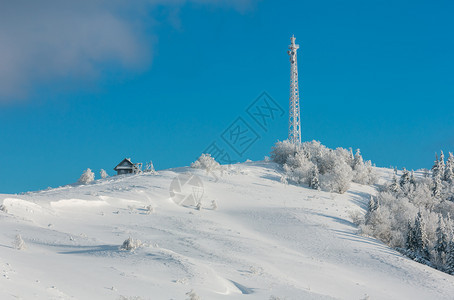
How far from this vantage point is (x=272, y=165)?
43.1 m

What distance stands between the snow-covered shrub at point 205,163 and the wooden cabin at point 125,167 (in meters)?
9.57

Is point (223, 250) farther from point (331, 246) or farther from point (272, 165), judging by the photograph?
point (272, 165)

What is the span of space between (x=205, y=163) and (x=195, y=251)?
19543 mm

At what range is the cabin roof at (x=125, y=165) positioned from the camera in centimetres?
4344

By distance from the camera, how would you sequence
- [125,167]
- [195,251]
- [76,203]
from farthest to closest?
1. [125,167]
2. [76,203]
3. [195,251]

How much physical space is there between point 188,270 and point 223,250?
4525 millimetres

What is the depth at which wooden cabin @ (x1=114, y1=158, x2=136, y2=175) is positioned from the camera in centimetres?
4344

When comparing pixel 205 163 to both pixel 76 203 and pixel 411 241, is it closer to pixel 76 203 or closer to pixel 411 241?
pixel 76 203

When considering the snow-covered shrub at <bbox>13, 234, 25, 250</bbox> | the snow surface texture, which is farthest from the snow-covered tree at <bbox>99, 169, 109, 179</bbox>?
the snow-covered shrub at <bbox>13, 234, 25, 250</bbox>

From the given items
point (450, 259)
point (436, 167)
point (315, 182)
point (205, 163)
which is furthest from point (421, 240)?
point (436, 167)

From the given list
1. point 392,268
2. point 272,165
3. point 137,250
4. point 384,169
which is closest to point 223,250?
point 137,250

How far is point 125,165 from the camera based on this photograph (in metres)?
43.8

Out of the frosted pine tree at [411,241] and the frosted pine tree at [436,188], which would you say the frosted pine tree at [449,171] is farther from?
the frosted pine tree at [411,241]

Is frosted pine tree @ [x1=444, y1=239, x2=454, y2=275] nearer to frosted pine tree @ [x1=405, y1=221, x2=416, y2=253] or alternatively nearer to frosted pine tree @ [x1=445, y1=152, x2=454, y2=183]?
frosted pine tree @ [x1=405, y1=221, x2=416, y2=253]
